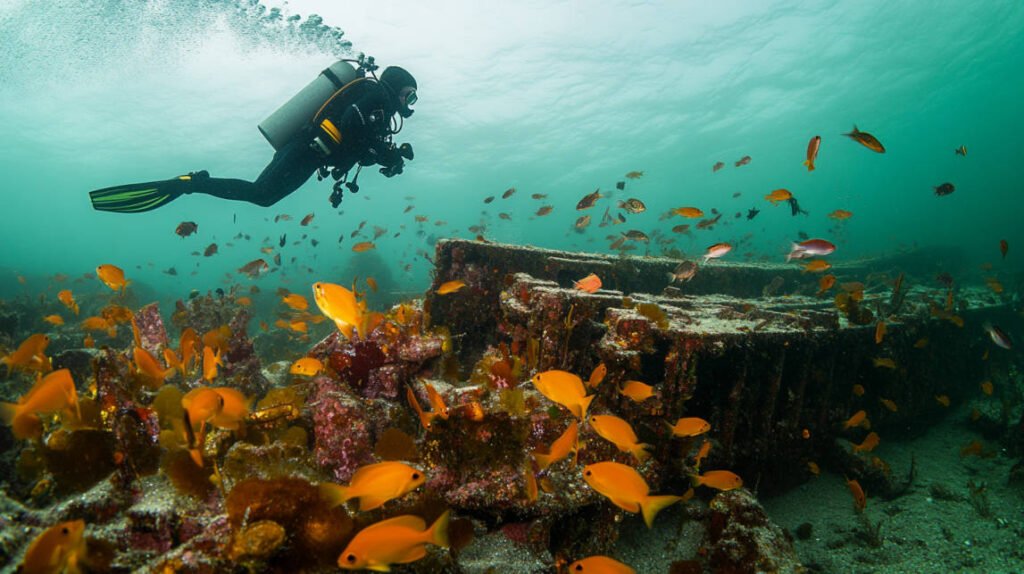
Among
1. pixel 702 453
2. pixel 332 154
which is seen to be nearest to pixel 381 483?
pixel 702 453

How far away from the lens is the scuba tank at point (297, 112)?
26.3ft

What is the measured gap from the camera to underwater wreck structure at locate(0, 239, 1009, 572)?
2533 millimetres

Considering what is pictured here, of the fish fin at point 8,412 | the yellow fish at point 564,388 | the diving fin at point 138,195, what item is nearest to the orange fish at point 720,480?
the yellow fish at point 564,388

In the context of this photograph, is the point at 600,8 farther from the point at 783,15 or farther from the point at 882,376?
the point at 882,376

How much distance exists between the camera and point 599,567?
2.34 metres

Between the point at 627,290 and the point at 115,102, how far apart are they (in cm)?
4645

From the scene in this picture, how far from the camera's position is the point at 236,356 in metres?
6.53

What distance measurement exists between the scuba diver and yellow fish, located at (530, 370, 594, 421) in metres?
6.00

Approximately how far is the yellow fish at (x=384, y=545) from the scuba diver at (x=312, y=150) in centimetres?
661

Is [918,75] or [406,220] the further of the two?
[406,220]

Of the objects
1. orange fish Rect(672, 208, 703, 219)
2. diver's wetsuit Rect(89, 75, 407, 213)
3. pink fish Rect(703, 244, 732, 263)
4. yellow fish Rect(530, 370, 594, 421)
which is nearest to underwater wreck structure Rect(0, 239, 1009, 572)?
yellow fish Rect(530, 370, 594, 421)

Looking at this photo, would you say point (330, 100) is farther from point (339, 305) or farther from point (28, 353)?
point (339, 305)

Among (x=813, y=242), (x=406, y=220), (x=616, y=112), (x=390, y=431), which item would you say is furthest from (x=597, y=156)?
(x=406, y=220)

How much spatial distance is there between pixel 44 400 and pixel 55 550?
3.73ft
